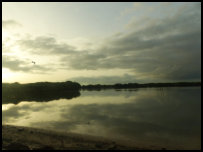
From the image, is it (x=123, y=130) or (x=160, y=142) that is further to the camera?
(x=123, y=130)

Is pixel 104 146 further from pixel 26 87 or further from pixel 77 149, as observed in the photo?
pixel 26 87

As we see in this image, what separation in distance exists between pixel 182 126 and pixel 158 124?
312cm

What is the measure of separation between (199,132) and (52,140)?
16332 mm

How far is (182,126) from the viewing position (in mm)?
25953

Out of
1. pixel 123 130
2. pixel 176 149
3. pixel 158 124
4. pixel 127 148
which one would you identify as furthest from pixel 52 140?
pixel 158 124

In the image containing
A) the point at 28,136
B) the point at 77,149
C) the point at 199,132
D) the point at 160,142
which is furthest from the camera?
the point at 199,132

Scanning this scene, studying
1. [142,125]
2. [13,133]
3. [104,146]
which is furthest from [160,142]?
[13,133]

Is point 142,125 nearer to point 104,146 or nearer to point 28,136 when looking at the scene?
point 104,146

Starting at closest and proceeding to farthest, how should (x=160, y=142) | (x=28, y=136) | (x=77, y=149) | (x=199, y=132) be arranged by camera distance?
(x=77, y=149), (x=160, y=142), (x=28, y=136), (x=199, y=132)

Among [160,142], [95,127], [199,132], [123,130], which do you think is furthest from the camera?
[95,127]

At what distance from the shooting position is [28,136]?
21.2 m

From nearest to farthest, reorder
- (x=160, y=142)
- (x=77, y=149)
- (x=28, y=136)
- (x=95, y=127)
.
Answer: (x=77, y=149), (x=160, y=142), (x=28, y=136), (x=95, y=127)

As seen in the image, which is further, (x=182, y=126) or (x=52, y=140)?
(x=182, y=126)

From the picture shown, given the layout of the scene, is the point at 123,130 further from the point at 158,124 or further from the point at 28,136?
the point at 28,136
